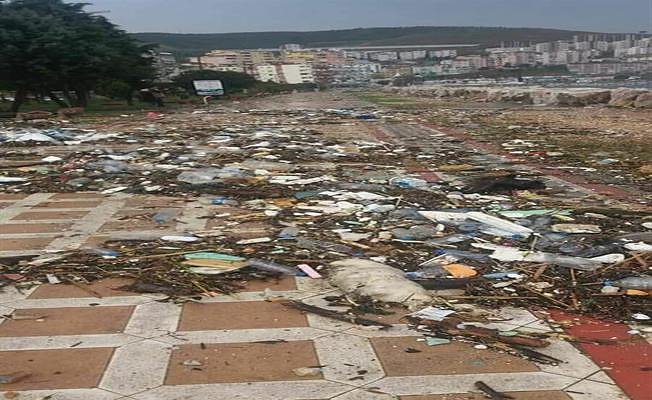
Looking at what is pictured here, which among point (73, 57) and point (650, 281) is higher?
point (73, 57)

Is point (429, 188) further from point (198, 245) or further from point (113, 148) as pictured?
point (113, 148)

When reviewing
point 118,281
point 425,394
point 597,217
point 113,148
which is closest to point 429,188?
point 597,217

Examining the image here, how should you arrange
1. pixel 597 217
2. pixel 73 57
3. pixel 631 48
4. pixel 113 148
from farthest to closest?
pixel 631 48 < pixel 73 57 < pixel 113 148 < pixel 597 217

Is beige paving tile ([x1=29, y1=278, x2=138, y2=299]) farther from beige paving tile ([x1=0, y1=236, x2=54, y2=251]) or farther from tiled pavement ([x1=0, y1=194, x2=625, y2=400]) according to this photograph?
beige paving tile ([x1=0, y1=236, x2=54, y2=251])

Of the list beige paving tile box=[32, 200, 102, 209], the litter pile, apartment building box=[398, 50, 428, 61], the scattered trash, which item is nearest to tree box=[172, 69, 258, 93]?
the litter pile

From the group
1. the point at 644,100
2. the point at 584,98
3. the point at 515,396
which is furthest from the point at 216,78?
the point at 515,396

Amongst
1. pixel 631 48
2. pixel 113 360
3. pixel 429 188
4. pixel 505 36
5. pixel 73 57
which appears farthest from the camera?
pixel 505 36
